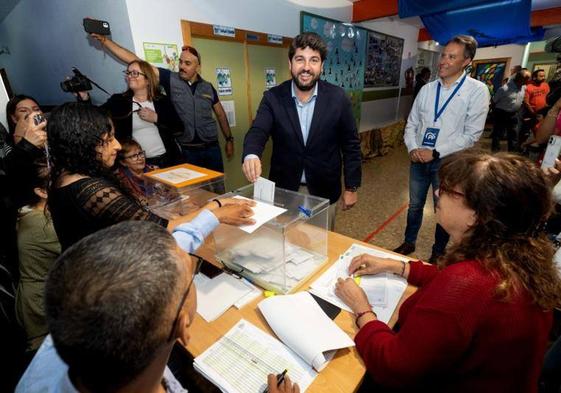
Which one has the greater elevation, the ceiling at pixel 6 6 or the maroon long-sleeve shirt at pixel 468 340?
the ceiling at pixel 6 6

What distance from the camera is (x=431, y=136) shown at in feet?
7.44

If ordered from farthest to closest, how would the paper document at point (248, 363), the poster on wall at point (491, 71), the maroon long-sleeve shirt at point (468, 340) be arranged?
the poster on wall at point (491, 71) → the paper document at point (248, 363) → the maroon long-sleeve shirt at point (468, 340)

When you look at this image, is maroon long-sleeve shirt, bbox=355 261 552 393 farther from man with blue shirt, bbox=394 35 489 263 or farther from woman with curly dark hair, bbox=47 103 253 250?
man with blue shirt, bbox=394 35 489 263

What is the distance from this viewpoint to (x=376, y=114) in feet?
21.5

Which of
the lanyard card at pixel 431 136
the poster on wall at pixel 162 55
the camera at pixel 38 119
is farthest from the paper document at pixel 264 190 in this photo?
the poster on wall at pixel 162 55

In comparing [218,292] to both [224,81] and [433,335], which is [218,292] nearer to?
[433,335]

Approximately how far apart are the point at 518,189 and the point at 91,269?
0.95m

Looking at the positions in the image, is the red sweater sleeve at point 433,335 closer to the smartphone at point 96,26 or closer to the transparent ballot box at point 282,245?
the transparent ballot box at point 282,245

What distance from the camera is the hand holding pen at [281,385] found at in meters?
0.74

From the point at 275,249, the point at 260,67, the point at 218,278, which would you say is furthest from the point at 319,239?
the point at 260,67

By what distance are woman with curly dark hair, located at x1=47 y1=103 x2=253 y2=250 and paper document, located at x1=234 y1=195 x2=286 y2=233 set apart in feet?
0.10

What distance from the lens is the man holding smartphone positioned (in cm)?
267

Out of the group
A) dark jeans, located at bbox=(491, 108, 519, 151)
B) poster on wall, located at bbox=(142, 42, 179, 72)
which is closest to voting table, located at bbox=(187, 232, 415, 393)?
poster on wall, located at bbox=(142, 42, 179, 72)

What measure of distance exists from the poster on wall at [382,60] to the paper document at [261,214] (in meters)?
5.37
